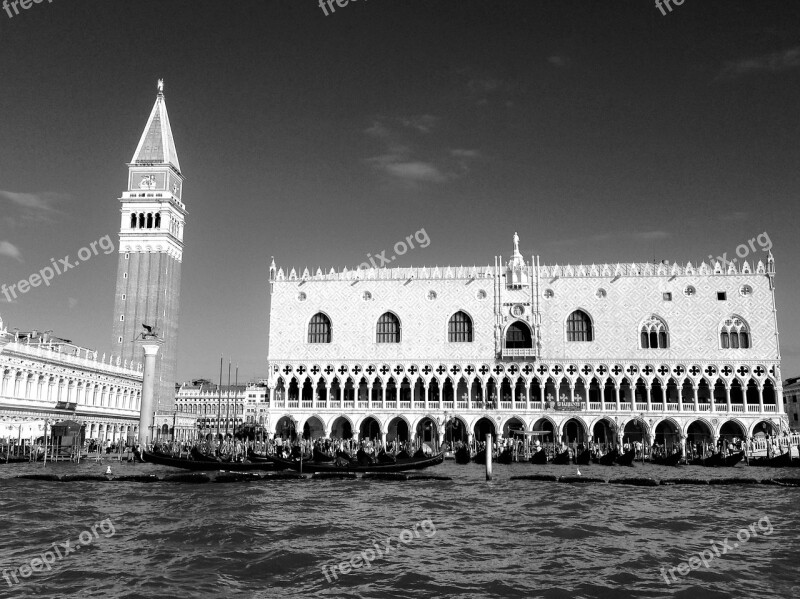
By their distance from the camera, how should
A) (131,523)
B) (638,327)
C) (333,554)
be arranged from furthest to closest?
(638,327), (131,523), (333,554)

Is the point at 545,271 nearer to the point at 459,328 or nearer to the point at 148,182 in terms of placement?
the point at 459,328

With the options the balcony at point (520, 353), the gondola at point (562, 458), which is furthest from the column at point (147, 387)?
the gondola at point (562, 458)

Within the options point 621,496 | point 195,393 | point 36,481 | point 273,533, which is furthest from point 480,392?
point 195,393

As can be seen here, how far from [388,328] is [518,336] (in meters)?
7.43

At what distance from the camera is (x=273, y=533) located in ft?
49.8

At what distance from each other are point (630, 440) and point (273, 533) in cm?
3106

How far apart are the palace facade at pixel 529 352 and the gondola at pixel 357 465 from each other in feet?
39.5

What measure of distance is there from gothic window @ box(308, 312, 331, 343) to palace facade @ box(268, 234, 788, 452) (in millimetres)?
63

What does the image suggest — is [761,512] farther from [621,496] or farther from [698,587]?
[698,587]

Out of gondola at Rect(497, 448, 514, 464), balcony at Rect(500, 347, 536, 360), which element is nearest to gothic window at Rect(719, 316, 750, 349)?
balcony at Rect(500, 347, 536, 360)

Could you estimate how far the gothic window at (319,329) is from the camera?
44500 mm

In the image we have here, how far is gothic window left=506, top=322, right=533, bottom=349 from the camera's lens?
1678 inches

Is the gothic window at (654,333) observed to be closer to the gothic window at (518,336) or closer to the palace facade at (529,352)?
the palace facade at (529,352)

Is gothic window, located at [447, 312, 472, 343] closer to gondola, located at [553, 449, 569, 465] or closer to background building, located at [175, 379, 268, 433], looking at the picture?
gondola, located at [553, 449, 569, 465]
